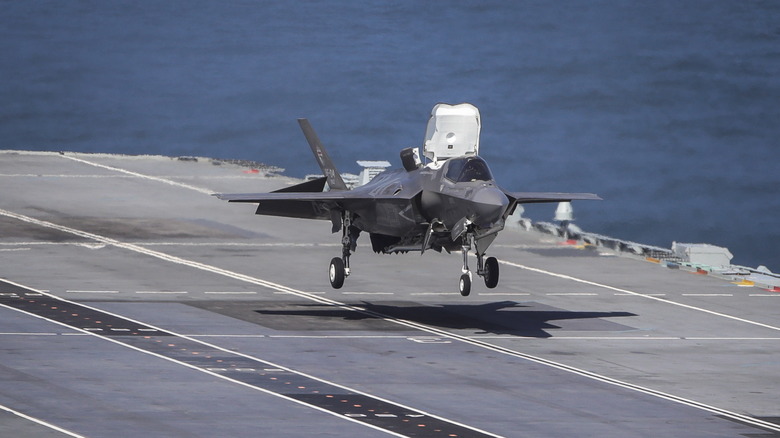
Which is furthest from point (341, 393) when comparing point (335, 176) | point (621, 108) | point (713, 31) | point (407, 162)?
point (713, 31)

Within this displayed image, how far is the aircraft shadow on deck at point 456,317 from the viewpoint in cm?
4309

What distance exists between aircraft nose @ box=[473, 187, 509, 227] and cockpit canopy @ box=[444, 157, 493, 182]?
0.90 meters

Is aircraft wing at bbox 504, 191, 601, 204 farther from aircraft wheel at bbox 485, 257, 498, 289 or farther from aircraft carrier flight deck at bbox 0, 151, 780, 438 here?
aircraft carrier flight deck at bbox 0, 151, 780, 438

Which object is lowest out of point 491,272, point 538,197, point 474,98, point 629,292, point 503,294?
point 503,294

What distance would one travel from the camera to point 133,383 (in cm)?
3328

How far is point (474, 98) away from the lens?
169125 mm

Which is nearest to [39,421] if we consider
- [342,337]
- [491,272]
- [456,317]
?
[342,337]

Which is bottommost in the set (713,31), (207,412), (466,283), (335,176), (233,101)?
(207,412)

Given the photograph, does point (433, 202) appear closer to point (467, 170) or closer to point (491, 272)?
point (467, 170)

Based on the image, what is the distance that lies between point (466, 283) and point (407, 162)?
4.80m

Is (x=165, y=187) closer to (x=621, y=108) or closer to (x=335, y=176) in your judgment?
(x=335, y=176)

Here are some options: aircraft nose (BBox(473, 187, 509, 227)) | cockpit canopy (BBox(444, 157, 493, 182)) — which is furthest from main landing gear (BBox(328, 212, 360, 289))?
aircraft nose (BBox(473, 187, 509, 227))

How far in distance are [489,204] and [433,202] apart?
8.38ft

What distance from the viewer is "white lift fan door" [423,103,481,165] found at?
136 ft
